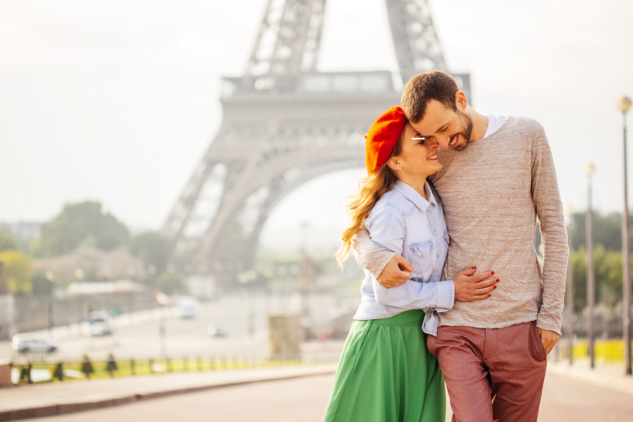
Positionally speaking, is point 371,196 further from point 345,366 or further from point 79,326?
point 79,326

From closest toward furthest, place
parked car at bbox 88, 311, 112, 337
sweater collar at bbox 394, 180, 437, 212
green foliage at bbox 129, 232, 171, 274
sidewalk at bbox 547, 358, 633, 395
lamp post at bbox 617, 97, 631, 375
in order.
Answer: sweater collar at bbox 394, 180, 437, 212
sidewalk at bbox 547, 358, 633, 395
lamp post at bbox 617, 97, 631, 375
parked car at bbox 88, 311, 112, 337
green foliage at bbox 129, 232, 171, 274

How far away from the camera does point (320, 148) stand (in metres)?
32.8

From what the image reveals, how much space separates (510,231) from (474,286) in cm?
26

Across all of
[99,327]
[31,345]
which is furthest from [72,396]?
[99,327]

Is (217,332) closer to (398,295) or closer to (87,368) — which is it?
(87,368)

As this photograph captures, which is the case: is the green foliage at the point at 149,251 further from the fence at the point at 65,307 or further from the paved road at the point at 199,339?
the paved road at the point at 199,339

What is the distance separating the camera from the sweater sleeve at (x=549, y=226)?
102 inches

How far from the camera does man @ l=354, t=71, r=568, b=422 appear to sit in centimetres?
259

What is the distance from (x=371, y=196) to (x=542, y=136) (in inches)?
27.8

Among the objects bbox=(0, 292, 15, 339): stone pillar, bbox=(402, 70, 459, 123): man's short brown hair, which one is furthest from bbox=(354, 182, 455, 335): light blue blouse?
bbox=(0, 292, 15, 339): stone pillar

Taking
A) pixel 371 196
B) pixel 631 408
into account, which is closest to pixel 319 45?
pixel 631 408

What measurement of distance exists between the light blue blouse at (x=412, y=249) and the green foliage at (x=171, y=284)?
129ft

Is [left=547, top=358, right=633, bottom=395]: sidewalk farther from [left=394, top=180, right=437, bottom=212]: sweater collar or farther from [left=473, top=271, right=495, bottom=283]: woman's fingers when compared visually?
[left=394, top=180, right=437, bottom=212]: sweater collar

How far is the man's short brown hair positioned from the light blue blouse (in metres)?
0.35
